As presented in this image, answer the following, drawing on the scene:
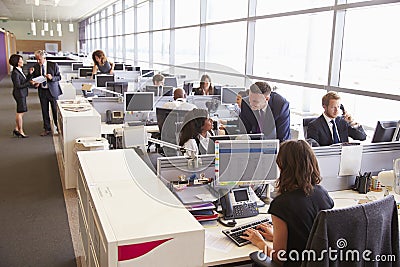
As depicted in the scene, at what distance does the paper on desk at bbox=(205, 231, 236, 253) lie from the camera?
1.92m

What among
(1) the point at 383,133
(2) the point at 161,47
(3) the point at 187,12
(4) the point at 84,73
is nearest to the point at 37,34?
(2) the point at 161,47

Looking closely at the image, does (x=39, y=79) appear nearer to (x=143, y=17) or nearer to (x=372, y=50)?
(x=372, y=50)

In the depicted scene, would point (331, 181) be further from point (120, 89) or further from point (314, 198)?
point (120, 89)

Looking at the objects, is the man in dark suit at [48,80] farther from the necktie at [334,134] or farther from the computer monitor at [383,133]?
the computer monitor at [383,133]

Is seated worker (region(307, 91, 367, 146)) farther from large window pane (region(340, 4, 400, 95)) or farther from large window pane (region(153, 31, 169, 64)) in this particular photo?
large window pane (region(153, 31, 169, 64))

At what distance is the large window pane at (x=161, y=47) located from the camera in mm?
10961

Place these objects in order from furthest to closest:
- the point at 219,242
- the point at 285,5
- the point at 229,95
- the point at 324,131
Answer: the point at 285,5, the point at 229,95, the point at 324,131, the point at 219,242

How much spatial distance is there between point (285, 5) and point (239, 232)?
459 cm

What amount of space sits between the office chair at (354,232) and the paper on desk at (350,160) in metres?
1.04

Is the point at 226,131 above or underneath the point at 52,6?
underneath

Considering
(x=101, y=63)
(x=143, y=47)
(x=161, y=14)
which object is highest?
(x=161, y=14)

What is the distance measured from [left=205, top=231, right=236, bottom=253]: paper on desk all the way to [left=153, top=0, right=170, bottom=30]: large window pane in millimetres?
9264

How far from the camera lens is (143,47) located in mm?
13086

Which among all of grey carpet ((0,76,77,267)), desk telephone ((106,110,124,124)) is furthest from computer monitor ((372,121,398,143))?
desk telephone ((106,110,124,124))
